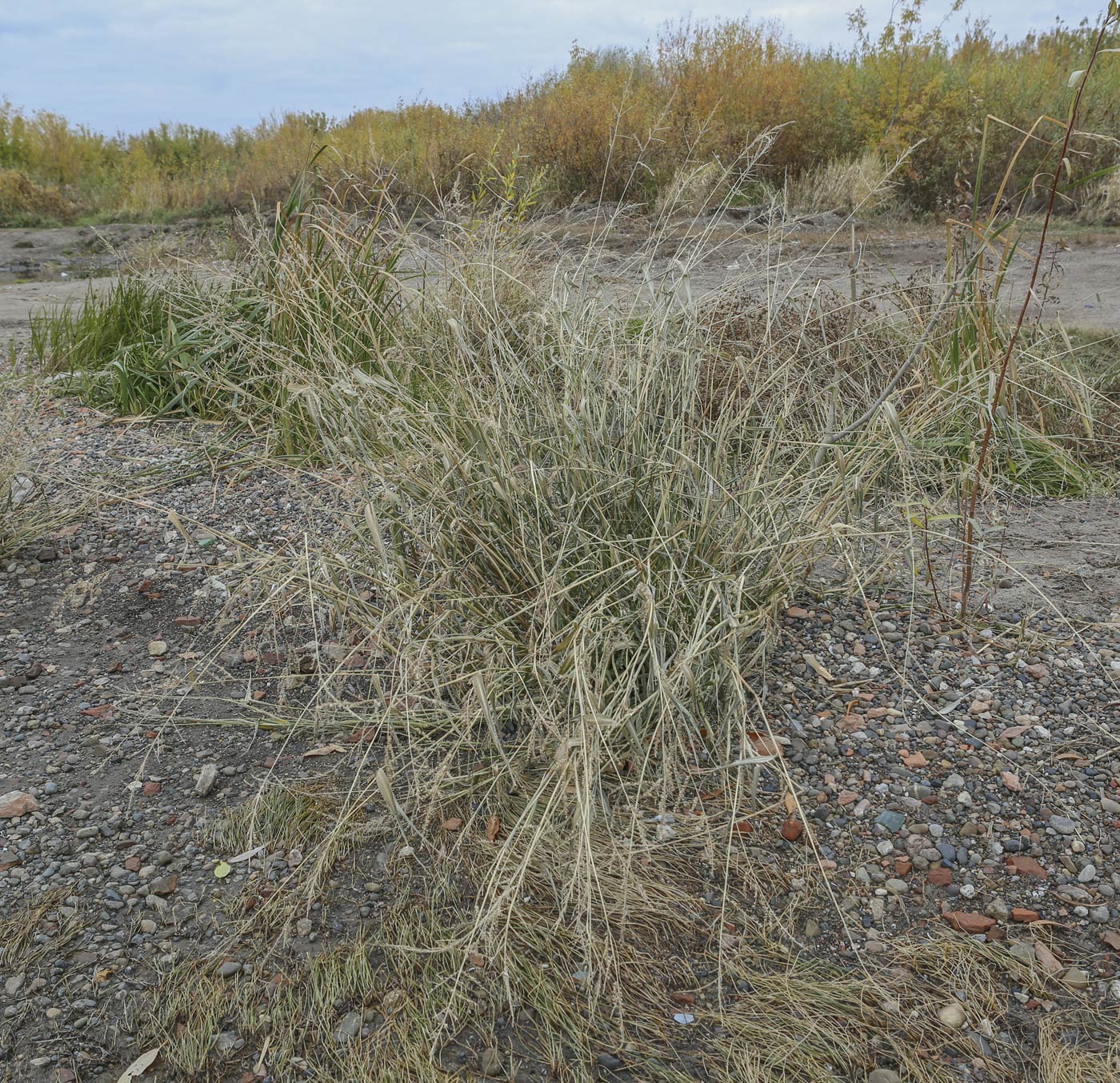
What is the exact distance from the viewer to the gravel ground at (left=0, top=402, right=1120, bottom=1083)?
5.63 ft

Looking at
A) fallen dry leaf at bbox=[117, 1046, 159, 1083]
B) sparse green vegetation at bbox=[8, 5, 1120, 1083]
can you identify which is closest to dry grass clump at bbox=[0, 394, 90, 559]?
sparse green vegetation at bbox=[8, 5, 1120, 1083]

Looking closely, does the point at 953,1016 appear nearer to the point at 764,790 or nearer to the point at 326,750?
the point at 764,790

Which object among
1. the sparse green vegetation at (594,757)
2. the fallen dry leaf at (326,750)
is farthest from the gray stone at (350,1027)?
the fallen dry leaf at (326,750)

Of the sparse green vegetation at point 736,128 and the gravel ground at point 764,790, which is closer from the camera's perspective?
the gravel ground at point 764,790

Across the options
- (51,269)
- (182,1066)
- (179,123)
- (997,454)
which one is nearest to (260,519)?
(182,1066)

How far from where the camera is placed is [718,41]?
1110cm

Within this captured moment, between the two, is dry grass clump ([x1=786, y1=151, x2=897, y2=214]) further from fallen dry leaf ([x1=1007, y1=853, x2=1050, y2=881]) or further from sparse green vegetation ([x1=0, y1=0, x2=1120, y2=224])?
fallen dry leaf ([x1=1007, y1=853, x2=1050, y2=881])

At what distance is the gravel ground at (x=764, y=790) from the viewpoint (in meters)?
1.72

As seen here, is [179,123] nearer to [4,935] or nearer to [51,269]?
[51,269]

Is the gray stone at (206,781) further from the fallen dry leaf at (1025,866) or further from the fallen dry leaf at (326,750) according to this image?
the fallen dry leaf at (1025,866)

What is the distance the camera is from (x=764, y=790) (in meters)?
2.06

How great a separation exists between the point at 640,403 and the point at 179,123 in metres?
15.9

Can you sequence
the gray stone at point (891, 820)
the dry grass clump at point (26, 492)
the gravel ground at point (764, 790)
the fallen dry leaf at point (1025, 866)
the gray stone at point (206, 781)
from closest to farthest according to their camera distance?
1. the gravel ground at point (764, 790)
2. the fallen dry leaf at point (1025, 866)
3. the gray stone at point (891, 820)
4. the gray stone at point (206, 781)
5. the dry grass clump at point (26, 492)

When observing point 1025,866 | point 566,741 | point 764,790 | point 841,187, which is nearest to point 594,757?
point 566,741
